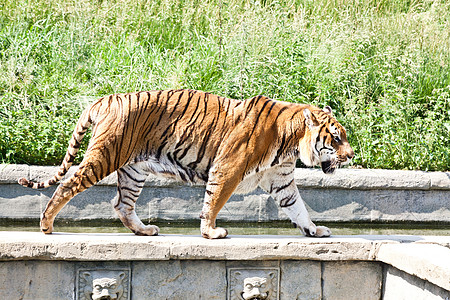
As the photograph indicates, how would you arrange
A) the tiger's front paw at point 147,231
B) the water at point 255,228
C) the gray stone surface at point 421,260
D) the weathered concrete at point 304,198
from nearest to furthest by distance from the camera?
the gray stone surface at point 421,260 → the tiger's front paw at point 147,231 → the water at point 255,228 → the weathered concrete at point 304,198

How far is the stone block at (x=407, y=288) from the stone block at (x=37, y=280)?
2039mm

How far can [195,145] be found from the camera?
407 cm

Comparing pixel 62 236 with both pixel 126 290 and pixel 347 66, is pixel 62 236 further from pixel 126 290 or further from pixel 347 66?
pixel 347 66

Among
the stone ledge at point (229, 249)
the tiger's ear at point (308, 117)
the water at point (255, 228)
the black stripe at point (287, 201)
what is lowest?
the water at point (255, 228)

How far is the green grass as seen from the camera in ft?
23.0

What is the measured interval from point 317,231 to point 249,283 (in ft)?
2.37

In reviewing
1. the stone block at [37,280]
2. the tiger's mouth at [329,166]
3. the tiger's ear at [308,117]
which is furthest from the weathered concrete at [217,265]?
the tiger's ear at [308,117]

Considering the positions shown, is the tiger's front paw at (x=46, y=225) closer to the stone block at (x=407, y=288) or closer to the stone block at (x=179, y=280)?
the stone block at (x=179, y=280)

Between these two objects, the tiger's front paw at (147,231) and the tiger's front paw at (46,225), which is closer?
the tiger's front paw at (46,225)

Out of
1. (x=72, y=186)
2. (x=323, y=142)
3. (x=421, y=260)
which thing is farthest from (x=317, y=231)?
(x=72, y=186)

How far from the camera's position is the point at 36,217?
227 inches

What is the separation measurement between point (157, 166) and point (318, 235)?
4.09ft

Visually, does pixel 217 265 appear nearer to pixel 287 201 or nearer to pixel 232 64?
pixel 287 201

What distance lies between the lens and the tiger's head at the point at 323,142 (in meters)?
4.14
